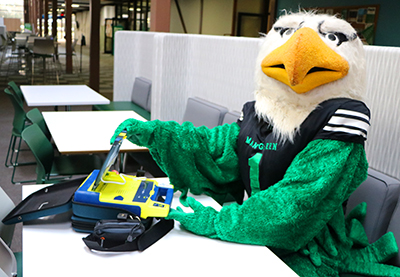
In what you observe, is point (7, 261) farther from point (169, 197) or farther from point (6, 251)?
point (169, 197)

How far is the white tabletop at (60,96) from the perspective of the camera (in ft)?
12.8

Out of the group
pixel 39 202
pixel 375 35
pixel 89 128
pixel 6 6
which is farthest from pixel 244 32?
Result: pixel 6 6

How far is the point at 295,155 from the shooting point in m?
1.45

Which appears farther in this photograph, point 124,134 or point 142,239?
point 124,134

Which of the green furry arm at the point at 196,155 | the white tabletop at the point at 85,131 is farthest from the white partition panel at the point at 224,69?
the green furry arm at the point at 196,155

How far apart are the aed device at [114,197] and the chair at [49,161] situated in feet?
4.09

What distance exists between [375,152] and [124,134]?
1.20 meters

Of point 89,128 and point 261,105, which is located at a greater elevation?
point 261,105

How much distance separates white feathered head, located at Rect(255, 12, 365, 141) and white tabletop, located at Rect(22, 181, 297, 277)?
1.56ft

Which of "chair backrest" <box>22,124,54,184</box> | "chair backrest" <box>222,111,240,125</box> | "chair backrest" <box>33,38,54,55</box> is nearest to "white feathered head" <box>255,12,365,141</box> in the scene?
"chair backrest" <box>222,111,240,125</box>

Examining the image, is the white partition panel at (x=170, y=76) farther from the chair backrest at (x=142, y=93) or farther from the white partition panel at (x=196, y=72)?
the chair backrest at (x=142, y=93)

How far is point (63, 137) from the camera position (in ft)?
8.75

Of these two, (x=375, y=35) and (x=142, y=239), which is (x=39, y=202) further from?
(x=375, y=35)

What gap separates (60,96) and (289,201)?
140 inches
